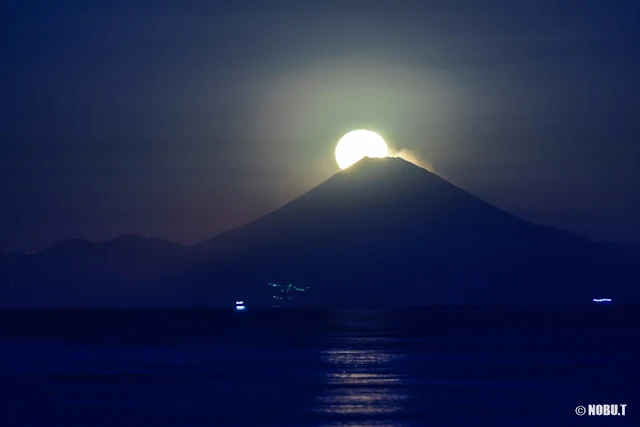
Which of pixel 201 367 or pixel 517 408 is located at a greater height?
pixel 201 367

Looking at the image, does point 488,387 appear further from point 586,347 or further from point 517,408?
point 586,347

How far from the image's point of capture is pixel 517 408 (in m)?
39.9

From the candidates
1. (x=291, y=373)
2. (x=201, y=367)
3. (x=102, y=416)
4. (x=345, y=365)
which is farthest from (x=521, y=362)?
(x=102, y=416)

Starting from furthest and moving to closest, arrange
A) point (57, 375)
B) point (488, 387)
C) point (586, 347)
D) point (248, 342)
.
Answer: point (248, 342) → point (586, 347) → point (57, 375) → point (488, 387)

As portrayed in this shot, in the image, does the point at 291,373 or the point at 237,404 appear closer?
the point at 237,404

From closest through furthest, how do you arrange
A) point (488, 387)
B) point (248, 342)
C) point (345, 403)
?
point (345, 403) < point (488, 387) < point (248, 342)

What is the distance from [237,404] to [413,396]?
7.56 meters

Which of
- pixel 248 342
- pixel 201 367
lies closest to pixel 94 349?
pixel 248 342

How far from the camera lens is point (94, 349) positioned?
7981 cm

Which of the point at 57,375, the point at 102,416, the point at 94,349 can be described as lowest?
the point at 102,416

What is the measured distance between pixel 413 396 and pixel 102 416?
43.3 feet

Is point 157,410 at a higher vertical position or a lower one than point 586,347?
lower

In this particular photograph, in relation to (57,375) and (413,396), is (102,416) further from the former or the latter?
(57,375)

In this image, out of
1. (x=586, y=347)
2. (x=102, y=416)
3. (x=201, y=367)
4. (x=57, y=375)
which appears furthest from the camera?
(x=586, y=347)
